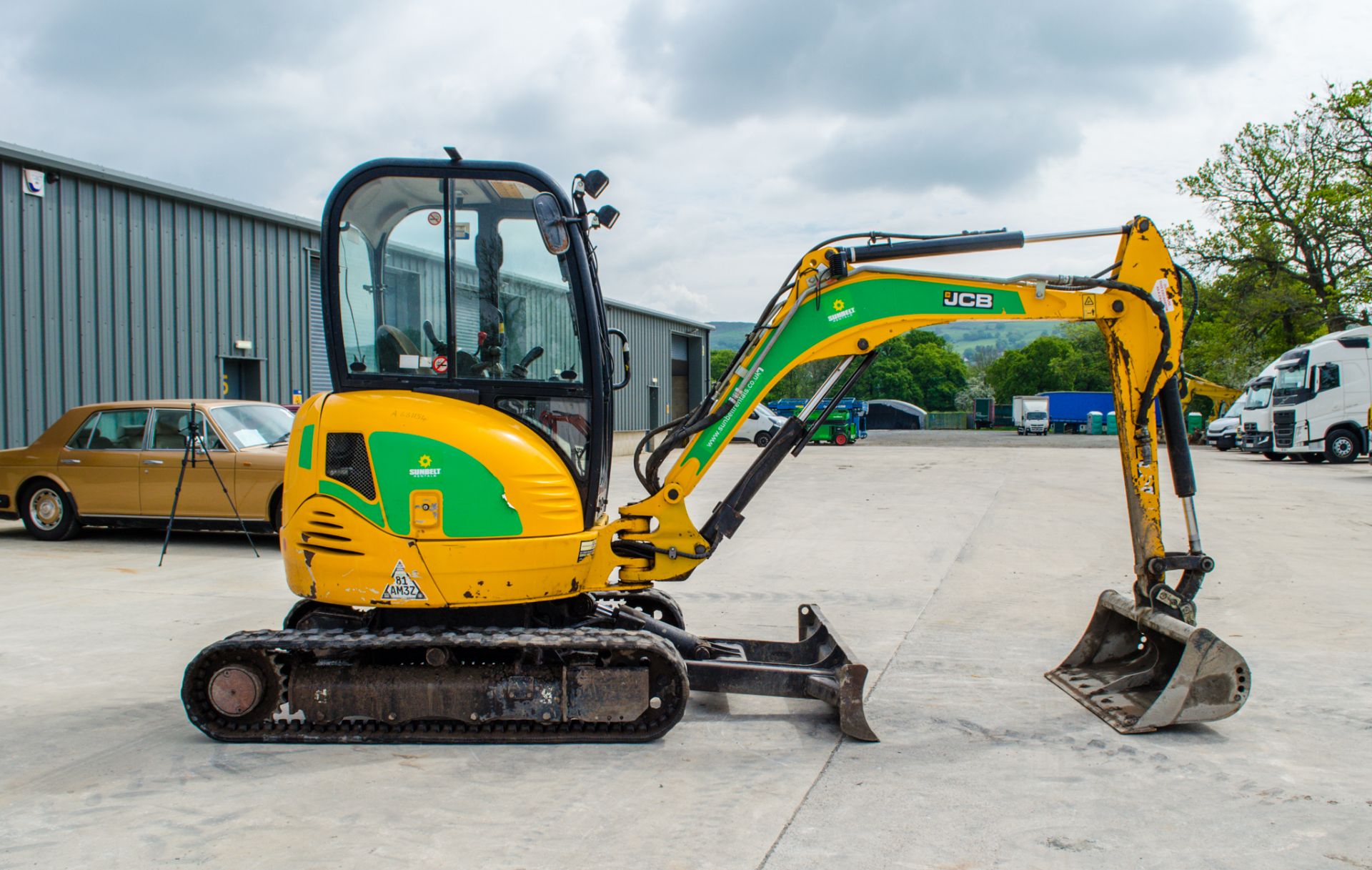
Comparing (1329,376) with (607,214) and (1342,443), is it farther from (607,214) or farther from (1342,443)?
(607,214)

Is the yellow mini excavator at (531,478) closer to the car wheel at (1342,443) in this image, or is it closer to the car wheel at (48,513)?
the car wheel at (48,513)

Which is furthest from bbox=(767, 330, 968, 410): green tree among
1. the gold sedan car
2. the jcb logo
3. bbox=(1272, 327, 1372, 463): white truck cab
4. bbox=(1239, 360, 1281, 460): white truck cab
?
the jcb logo

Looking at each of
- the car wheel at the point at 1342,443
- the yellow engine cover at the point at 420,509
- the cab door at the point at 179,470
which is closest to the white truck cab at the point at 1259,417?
the car wheel at the point at 1342,443

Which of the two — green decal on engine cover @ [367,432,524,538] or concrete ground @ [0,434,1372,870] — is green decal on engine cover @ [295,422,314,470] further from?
concrete ground @ [0,434,1372,870]

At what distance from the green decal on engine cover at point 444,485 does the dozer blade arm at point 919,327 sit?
Result: 84 cm

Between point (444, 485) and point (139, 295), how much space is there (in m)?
14.1

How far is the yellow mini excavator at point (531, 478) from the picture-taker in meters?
4.61

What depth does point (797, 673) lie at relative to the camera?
16.1 ft

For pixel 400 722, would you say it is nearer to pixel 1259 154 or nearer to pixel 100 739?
pixel 100 739

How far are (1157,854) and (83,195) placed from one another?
1676 cm

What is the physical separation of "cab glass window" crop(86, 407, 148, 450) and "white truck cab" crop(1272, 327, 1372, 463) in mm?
26313

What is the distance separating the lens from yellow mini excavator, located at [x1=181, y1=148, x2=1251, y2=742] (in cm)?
461

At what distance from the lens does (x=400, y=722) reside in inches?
183

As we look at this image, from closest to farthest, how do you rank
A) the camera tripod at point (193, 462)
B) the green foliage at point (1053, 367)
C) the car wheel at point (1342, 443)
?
the camera tripod at point (193, 462) → the car wheel at point (1342, 443) → the green foliage at point (1053, 367)
